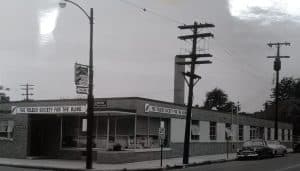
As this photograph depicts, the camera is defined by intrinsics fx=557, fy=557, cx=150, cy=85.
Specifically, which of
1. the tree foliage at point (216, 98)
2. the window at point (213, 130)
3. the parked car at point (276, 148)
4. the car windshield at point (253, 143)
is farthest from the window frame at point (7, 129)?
the tree foliage at point (216, 98)

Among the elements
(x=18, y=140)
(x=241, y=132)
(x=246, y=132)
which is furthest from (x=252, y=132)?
(x=18, y=140)

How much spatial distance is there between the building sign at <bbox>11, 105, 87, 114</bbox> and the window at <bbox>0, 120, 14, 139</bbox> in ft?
3.08

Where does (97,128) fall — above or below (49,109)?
below

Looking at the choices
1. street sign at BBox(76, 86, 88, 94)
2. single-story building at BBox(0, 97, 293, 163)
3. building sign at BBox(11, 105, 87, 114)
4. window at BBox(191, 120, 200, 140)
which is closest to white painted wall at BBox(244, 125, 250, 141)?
window at BBox(191, 120, 200, 140)

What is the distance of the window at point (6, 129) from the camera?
38844mm

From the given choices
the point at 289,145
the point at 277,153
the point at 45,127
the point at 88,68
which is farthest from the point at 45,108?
the point at 289,145

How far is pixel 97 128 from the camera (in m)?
36.3

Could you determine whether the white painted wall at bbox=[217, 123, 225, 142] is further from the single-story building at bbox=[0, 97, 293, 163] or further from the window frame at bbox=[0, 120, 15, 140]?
the window frame at bbox=[0, 120, 15, 140]

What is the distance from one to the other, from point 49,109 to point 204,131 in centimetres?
1403

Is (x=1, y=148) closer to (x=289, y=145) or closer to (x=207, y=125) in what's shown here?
(x=207, y=125)

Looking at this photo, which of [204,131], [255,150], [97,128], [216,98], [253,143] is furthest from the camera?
[216,98]

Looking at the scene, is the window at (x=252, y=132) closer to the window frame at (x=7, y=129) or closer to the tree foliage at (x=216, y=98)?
the window frame at (x=7, y=129)

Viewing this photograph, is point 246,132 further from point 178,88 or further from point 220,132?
point 178,88

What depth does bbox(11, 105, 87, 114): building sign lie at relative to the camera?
35.1 meters
